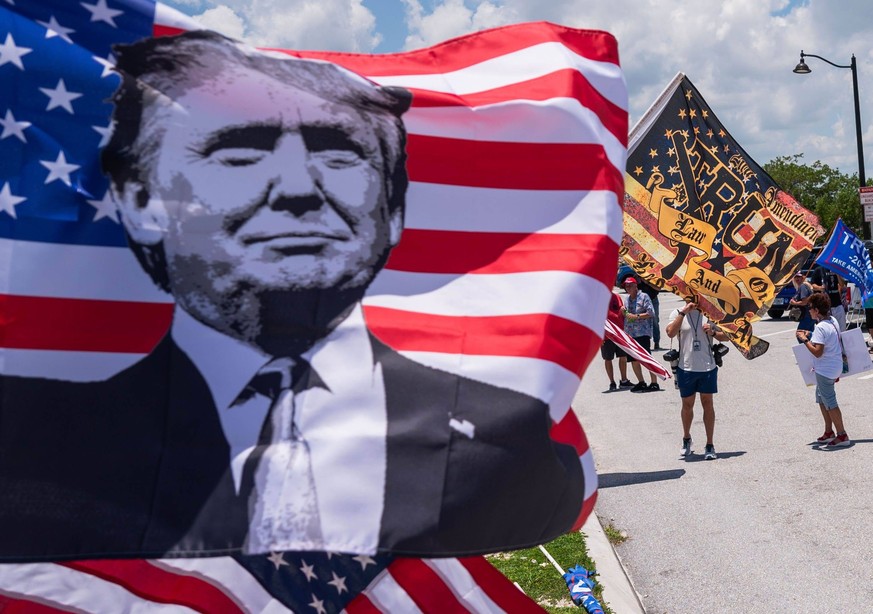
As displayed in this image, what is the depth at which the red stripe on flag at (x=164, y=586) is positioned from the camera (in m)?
3.34

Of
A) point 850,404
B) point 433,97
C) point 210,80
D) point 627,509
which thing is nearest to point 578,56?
point 433,97

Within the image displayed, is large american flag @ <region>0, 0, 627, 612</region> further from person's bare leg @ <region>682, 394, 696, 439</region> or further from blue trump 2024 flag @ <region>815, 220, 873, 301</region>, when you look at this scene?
blue trump 2024 flag @ <region>815, 220, 873, 301</region>

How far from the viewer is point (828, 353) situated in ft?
36.1

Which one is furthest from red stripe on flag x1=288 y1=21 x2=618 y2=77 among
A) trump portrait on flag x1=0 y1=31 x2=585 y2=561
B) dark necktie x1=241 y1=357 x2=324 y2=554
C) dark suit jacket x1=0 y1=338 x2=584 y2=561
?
dark necktie x1=241 y1=357 x2=324 y2=554

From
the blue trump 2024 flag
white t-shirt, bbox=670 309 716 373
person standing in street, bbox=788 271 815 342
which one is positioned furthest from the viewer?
person standing in street, bbox=788 271 815 342

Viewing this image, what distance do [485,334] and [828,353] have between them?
343 inches

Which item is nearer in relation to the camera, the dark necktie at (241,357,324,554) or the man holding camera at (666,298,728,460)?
the dark necktie at (241,357,324,554)

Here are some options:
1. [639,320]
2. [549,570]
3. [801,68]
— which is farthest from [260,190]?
[801,68]

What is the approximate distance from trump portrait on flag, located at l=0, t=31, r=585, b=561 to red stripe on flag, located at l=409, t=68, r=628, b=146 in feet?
1.08

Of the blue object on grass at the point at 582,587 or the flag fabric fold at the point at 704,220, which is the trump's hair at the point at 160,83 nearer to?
the blue object on grass at the point at 582,587

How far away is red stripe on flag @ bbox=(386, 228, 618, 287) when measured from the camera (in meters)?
3.35

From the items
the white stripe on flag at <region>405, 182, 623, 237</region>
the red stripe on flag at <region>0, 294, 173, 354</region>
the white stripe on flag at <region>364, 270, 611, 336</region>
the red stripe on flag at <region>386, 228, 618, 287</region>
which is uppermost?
the white stripe on flag at <region>405, 182, 623, 237</region>

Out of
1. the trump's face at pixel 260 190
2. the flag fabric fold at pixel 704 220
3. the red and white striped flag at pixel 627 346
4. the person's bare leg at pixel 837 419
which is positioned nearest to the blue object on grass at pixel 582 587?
the flag fabric fold at pixel 704 220

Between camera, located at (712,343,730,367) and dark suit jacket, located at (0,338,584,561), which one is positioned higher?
dark suit jacket, located at (0,338,584,561)
